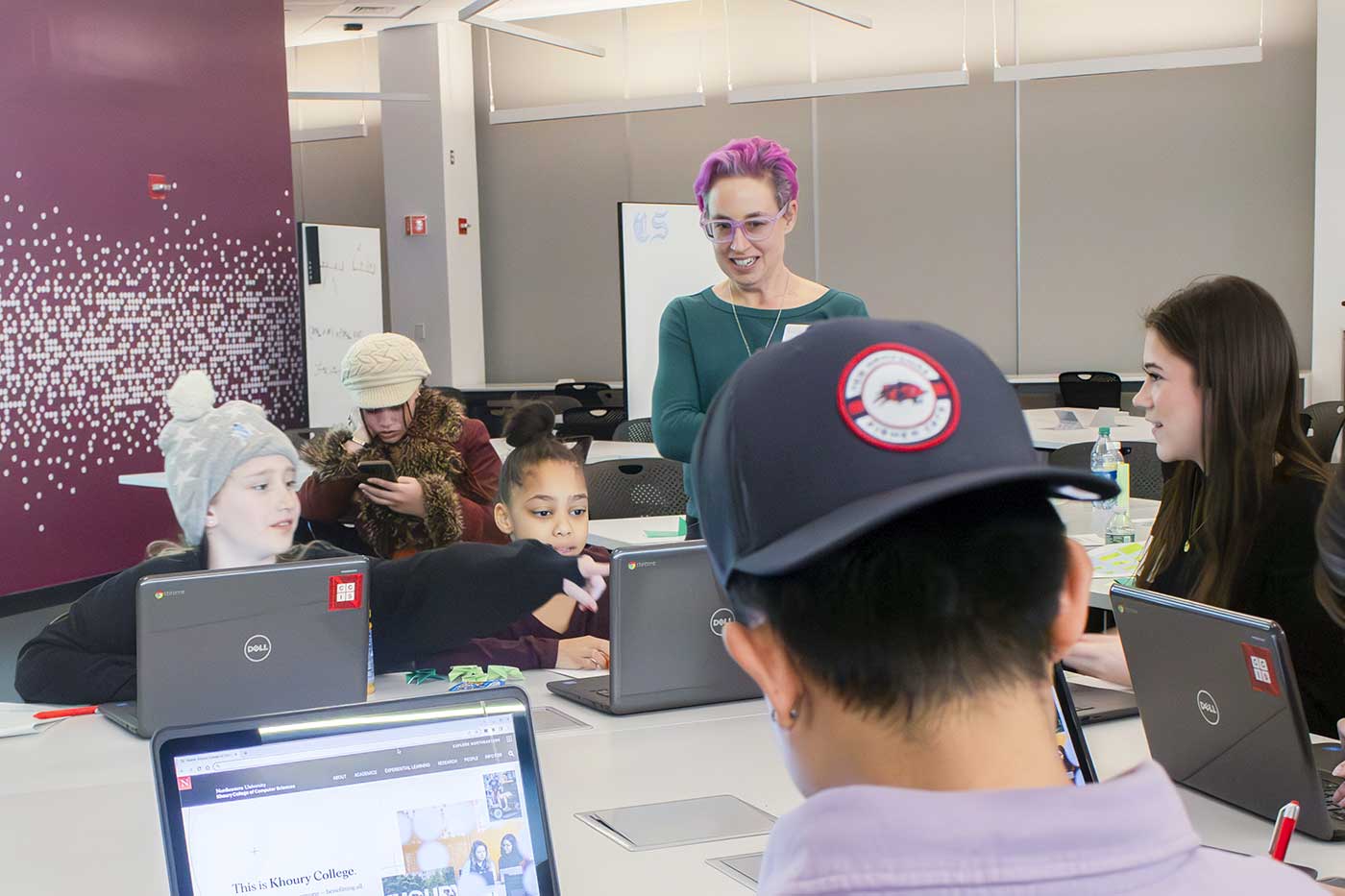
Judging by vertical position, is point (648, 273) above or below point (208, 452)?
above

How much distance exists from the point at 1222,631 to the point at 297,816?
1.15 metres

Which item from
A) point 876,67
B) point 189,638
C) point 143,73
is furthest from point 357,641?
point 876,67

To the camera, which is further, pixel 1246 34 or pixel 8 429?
pixel 1246 34

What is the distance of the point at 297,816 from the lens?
137 centimetres

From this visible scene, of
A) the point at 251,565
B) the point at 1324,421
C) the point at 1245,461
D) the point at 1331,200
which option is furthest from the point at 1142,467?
the point at 1331,200

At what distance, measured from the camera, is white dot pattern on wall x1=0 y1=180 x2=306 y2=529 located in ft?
20.6

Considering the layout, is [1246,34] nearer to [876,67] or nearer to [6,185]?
[876,67]

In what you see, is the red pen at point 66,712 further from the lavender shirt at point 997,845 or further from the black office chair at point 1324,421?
the black office chair at point 1324,421

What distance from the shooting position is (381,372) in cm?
356

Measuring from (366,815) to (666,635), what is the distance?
1.00m

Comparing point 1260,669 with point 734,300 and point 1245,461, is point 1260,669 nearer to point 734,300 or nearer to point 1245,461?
point 1245,461

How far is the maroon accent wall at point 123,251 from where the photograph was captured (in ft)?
20.6

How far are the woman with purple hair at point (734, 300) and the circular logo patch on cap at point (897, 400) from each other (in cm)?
241

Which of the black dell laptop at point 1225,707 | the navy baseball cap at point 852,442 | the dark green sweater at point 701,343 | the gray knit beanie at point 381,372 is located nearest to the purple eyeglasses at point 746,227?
the dark green sweater at point 701,343
